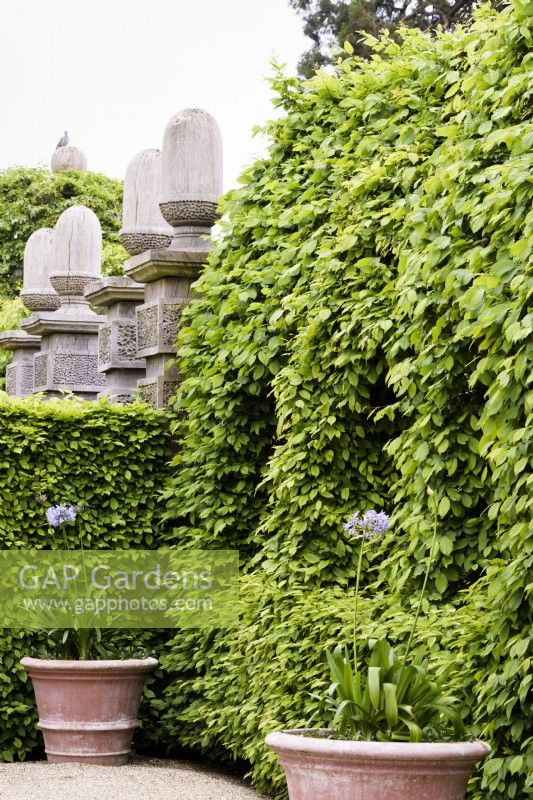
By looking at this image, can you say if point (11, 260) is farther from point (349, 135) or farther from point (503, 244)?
point (503, 244)

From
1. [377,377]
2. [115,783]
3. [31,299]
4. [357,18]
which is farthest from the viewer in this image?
[357,18]

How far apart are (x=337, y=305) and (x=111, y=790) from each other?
8.69 feet

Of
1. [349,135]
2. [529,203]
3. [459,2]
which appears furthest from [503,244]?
[459,2]

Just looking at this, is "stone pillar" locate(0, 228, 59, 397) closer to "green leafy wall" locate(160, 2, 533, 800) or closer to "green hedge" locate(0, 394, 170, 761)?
"green hedge" locate(0, 394, 170, 761)

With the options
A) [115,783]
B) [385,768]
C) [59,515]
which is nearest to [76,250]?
[59,515]

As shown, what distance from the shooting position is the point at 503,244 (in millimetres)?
4285

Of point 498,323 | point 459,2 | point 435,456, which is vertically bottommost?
point 435,456

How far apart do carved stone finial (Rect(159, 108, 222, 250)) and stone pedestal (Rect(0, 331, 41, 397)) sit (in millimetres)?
4453

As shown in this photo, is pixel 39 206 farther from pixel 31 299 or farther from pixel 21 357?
pixel 31 299

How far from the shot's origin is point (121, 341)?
8.41m

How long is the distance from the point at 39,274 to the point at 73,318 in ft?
4.40

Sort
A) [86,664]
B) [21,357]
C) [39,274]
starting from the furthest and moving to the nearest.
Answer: [21,357]
[39,274]
[86,664]

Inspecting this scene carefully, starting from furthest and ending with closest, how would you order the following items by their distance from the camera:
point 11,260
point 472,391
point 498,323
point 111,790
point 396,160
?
1. point 11,260
2. point 111,790
3. point 396,160
4. point 472,391
5. point 498,323

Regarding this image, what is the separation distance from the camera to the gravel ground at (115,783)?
230 inches
